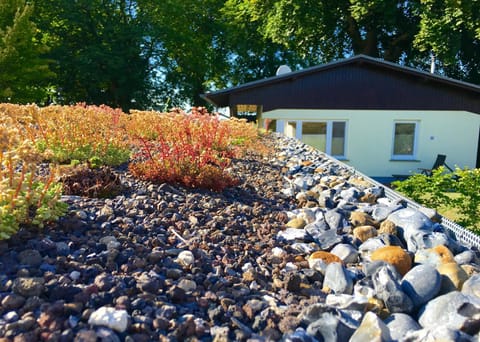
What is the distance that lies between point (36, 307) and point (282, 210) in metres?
2.26

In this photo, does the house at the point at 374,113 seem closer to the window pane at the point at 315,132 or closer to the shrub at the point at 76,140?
the window pane at the point at 315,132

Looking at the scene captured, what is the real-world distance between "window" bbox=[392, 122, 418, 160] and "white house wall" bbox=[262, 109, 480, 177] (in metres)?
0.19

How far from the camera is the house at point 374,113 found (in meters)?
14.7

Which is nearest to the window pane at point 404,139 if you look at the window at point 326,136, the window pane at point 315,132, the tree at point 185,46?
the window at point 326,136

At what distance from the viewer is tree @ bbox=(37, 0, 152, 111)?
22250mm

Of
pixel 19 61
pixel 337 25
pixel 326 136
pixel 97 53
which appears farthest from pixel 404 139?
pixel 19 61

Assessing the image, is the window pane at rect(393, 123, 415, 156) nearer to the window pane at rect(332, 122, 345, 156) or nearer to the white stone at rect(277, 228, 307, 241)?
the window pane at rect(332, 122, 345, 156)

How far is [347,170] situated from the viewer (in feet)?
18.1

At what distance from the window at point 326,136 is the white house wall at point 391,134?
192mm

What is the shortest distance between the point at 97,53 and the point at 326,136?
548 inches

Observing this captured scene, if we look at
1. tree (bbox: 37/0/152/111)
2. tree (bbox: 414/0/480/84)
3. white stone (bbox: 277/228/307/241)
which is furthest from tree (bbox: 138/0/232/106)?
white stone (bbox: 277/228/307/241)

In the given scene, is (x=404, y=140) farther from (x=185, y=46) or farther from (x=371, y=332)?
(x=185, y=46)

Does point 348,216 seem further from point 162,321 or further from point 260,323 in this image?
point 162,321

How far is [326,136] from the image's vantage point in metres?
15.0
